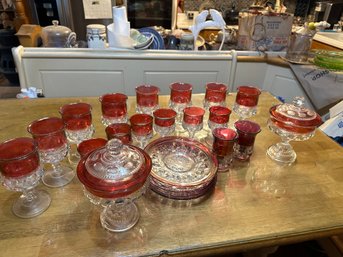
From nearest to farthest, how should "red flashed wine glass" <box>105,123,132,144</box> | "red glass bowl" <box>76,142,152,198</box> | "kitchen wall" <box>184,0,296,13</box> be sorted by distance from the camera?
"red glass bowl" <box>76,142,152,198</box>
"red flashed wine glass" <box>105,123,132,144</box>
"kitchen wall" <box>184,0,296,13</box>

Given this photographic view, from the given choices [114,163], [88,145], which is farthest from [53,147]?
[114,163]

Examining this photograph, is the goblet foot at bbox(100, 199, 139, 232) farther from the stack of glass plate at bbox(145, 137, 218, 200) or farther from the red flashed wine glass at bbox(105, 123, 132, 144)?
the red flashed wine glass at bbox(105, 123, 132, 144)

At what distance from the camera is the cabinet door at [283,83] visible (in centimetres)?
180

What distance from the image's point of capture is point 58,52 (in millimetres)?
1666

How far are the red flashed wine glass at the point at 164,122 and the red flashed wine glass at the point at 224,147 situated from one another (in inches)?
5.6

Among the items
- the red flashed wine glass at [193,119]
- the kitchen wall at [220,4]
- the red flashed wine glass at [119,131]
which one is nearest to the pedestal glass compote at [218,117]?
the red flashed wine glass at [193,119]

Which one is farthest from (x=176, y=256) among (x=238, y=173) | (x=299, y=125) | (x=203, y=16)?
(x=203, y=16)

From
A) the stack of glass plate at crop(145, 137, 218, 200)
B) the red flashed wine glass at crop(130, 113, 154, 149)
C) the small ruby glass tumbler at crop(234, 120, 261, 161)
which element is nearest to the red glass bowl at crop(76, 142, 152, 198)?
the stack of glass plate at crop(145, 137, 218, 200)

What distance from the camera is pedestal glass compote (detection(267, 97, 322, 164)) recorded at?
764 mm

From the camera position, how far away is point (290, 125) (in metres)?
0.77

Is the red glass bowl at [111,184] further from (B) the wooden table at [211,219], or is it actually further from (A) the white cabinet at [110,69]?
(A) the white cabinet at [110,69]

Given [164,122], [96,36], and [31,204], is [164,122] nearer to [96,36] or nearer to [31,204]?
[31,204]

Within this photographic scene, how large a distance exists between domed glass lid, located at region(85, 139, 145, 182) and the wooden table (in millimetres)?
123

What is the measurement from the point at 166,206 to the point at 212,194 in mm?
127
